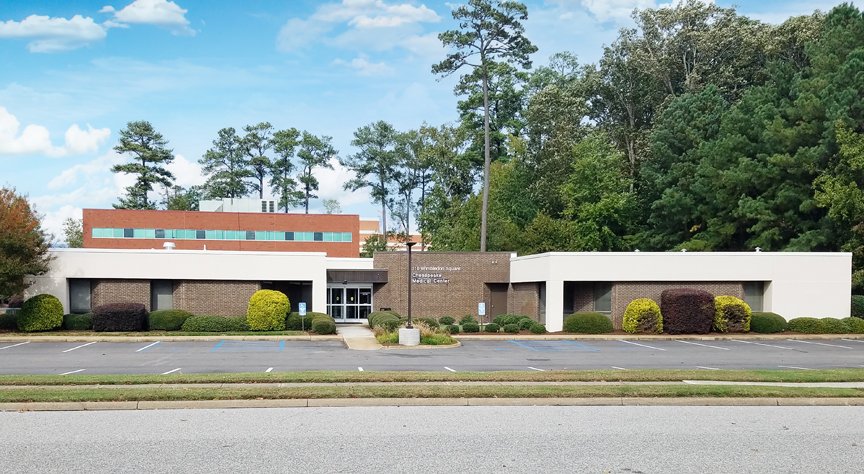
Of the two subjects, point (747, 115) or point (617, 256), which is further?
point (747, 115)

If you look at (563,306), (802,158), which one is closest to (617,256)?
(563,306)

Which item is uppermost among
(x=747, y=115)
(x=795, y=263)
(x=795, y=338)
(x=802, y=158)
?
(x=747, y=115)

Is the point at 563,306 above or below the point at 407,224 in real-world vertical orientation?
below

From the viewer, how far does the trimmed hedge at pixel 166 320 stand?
33.0m

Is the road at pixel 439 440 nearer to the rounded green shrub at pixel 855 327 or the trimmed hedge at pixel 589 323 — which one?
the trimmed hedge at pixel 589 323

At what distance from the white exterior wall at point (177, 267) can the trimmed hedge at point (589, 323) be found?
38.9 ft

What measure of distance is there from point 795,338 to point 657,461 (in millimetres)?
25969

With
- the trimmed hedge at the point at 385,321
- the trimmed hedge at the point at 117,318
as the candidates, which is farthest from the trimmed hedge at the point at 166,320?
the trimmed hedge at the point at 385,321

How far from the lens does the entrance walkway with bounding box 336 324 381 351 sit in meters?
27.5

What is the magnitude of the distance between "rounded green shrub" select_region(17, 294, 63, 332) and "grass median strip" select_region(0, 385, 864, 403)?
20.0 metres

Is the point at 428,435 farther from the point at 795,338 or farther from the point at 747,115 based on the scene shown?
the point at 747,115

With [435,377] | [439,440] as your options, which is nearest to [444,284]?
[435,377]

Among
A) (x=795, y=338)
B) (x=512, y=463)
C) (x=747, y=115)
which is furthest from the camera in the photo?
(x=747, y=115)

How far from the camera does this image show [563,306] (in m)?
35.1
